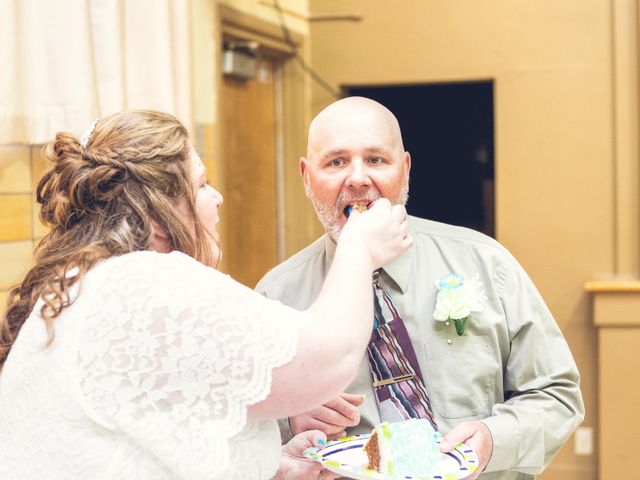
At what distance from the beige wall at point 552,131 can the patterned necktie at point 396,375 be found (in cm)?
259

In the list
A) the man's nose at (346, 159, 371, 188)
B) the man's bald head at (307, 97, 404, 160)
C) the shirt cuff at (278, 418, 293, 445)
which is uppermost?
the man's bald head at (307, 97, 404, 160)

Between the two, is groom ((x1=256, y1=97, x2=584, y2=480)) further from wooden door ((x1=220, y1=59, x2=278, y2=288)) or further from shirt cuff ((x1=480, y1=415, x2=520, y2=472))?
wooden door ((x1=220, y1=59, x2=278, y2=288))

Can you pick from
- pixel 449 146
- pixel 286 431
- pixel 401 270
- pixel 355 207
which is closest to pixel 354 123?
pixel 355 207

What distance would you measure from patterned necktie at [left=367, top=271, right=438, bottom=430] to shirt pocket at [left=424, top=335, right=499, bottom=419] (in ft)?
0.11

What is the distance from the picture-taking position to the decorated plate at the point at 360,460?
130cm

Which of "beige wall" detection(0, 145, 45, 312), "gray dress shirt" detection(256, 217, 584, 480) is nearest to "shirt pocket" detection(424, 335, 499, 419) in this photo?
"gray dress shirt" detection(256, 217, 584, 480)

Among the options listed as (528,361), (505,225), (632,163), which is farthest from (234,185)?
(528,361)

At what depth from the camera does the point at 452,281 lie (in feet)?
5.43

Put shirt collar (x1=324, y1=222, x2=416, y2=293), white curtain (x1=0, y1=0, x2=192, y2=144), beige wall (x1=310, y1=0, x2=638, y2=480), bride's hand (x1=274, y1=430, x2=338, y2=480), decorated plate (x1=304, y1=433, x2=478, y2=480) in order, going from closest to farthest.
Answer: decorated plate (x1=304, y1=433, x2=478, y2=480), bride's hand (x1=274, y1=430, x2=338, y2=480), shirt collar (x1=324, y1=222, x2=416, y2=293), white curtain (x1=0, y1=0, x2=192, y2=144), beige wall (x1=310, y1=0, x2=638, y2=480)

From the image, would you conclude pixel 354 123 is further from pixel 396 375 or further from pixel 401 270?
pixel 396 375

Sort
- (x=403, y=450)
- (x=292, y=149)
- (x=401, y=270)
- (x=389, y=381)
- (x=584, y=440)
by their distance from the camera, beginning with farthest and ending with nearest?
(x=292, y=149) < (x=584, y=440) < (x=401, y=270) < (x=389, y=381) < (x=403, y=450)

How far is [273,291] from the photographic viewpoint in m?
1.82

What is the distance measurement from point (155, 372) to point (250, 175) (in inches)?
120

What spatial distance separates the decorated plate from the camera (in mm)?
1302
